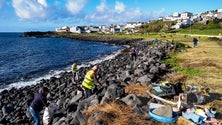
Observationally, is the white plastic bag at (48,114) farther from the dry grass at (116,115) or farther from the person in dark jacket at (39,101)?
the dry grass at (116,115)

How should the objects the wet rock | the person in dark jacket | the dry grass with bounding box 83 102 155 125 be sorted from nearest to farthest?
the dry grass with bounding box 83 102 155 125 → the person in dark jacket → the wet rock

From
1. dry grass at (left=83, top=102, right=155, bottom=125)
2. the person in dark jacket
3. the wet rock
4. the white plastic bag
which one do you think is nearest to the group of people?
the person in dark jacket

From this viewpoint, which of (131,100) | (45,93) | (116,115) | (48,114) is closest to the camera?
(116,115)

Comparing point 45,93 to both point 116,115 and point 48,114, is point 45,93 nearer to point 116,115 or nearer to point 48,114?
point 48,114

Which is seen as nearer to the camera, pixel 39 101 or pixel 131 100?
pixel 39 101

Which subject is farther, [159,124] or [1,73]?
[1,73]

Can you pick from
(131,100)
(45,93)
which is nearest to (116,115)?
(131,100)

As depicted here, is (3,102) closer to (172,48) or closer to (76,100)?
(76,100)

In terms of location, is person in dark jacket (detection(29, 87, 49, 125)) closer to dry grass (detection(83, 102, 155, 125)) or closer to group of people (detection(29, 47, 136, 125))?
group of people (detection(29, 47, 136, 125))

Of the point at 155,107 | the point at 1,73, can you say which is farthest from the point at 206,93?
the point at 1,73

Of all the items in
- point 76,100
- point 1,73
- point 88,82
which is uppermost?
point 88,82

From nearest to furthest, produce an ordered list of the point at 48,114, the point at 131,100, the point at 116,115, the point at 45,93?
the point at 116,115 < the point at 45,93 < the point at 48,114 < the point at 131,100

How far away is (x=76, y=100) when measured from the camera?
1473 centimetres

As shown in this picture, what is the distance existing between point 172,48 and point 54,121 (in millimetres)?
27972
